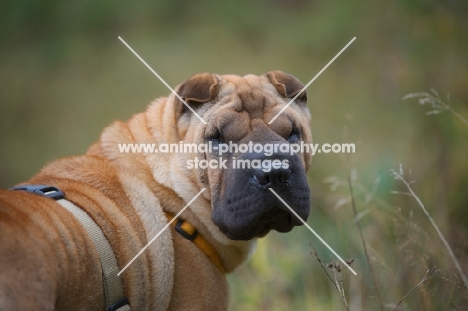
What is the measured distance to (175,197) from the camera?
4.38 meters

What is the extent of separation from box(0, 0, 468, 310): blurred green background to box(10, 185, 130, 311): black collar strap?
139 cm

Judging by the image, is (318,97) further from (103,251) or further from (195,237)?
(103,251)

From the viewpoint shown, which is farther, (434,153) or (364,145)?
(364,145)

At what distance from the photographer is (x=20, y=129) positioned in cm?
1035

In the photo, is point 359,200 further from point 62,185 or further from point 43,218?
point 43,218

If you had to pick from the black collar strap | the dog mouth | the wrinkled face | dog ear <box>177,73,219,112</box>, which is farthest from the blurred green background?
the black collar strap

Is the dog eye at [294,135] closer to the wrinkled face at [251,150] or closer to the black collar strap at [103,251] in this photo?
the wrinkled face at [251,150]

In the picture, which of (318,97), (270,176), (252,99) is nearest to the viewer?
(270,176)

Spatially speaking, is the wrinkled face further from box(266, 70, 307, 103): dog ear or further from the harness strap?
the harness strap

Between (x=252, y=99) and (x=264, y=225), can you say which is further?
(x=252, y=99)

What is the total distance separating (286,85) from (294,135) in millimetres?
427

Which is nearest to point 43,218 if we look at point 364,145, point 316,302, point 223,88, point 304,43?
point 223,88

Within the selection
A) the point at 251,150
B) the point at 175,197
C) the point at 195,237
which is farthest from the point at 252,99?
the point at 195,237

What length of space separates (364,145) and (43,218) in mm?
4712
